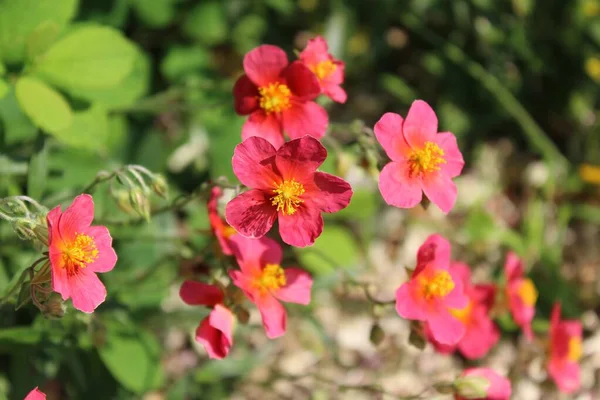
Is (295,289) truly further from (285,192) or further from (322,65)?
(322,65)

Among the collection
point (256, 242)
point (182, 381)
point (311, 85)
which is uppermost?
point (311, 85)

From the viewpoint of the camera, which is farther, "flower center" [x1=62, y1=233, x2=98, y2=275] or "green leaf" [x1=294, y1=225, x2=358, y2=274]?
"green leaf" [x1=294, y1=225, x2=358, y2=274]

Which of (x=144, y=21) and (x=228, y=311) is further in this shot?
(x=144, y=21)

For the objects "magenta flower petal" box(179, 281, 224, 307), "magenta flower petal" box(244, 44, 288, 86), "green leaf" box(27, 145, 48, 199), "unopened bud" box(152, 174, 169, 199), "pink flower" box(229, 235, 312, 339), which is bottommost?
"green leaf" box(27, 145, 48, 199)

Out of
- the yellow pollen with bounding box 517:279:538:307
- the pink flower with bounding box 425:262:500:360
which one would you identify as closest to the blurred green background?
the pink flower with bounding box 425:262:500:360

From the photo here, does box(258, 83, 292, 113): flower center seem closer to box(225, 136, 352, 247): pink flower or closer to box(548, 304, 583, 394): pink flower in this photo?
box(225, 136, 352, 247): pink flower

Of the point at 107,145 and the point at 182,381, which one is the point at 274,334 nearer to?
the point at 182,381

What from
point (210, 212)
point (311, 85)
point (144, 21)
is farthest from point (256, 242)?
Result: point (144, 21)

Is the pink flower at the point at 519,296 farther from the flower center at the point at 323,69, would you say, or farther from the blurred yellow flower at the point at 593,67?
the blurred yellow flower at the point at 593,67
